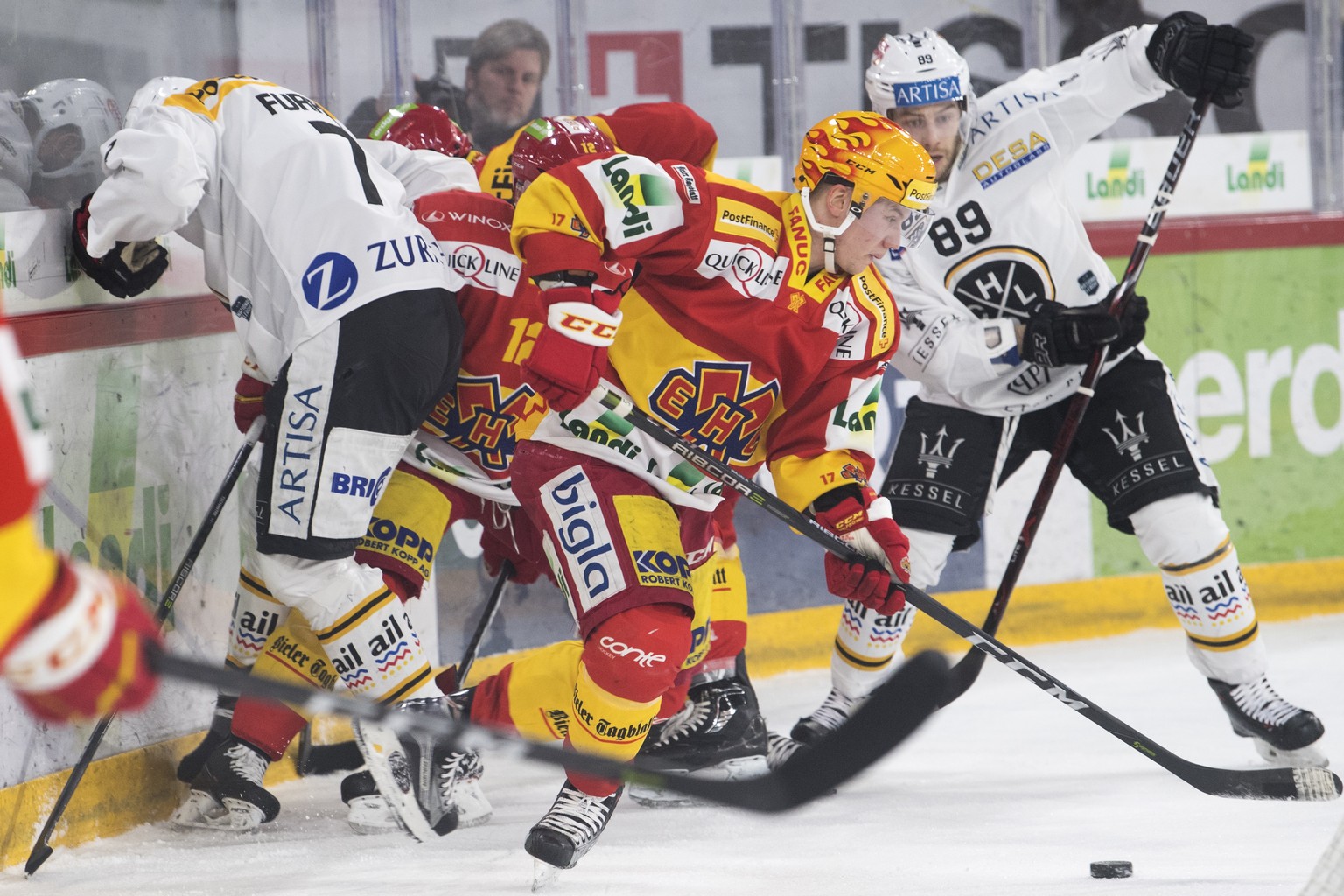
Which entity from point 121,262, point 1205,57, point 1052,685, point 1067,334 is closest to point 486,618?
point 121,262

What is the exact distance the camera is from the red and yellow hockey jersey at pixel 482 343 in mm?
2734

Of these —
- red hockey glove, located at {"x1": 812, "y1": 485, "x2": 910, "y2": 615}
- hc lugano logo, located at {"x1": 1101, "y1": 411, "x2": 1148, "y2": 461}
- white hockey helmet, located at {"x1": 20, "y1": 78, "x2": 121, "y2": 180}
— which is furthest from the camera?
hc lugano logo, located at {"x1": 1101, "y1": 411, "x2": 1148, "y2": 461}

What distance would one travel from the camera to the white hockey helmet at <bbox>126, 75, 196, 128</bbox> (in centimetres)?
257

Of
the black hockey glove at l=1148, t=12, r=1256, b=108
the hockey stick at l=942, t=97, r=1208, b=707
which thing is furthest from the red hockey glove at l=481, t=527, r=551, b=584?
the black hockey glove at l=1148, t=12, r=1256, b=108

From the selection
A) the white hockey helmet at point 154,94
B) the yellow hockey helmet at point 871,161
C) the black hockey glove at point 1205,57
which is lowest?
the yellow hockey helmet at point 871,161

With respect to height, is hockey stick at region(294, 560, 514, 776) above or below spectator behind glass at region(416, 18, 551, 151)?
below

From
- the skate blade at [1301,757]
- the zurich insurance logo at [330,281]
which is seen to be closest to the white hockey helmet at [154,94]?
the zurich insurance logo at [330,281]

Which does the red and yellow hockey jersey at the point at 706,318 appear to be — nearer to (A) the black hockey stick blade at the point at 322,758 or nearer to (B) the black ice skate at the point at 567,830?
(B) the black ice skate at the point at 567,830

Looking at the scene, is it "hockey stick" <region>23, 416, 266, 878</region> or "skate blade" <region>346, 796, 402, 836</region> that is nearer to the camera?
"hockey stick" <region>23, 416, 266, 878</region>

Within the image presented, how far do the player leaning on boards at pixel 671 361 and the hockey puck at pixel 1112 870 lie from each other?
52 cm

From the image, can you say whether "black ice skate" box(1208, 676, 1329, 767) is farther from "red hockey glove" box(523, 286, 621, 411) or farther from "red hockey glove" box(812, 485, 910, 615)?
"red hockey glove" box(523, 286, 621, 411)

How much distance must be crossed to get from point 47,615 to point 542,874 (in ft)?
4.20

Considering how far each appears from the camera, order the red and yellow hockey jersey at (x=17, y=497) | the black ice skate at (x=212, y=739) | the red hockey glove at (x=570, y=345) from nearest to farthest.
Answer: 1. the red and yellow hockey jersey at (x=17, y=497)
2. the red hockey glove at (x=570, y=345)
3. the black ice skate at (x=212, y=739)

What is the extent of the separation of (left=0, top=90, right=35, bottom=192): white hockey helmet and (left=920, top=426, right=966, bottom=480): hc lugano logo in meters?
1.75
